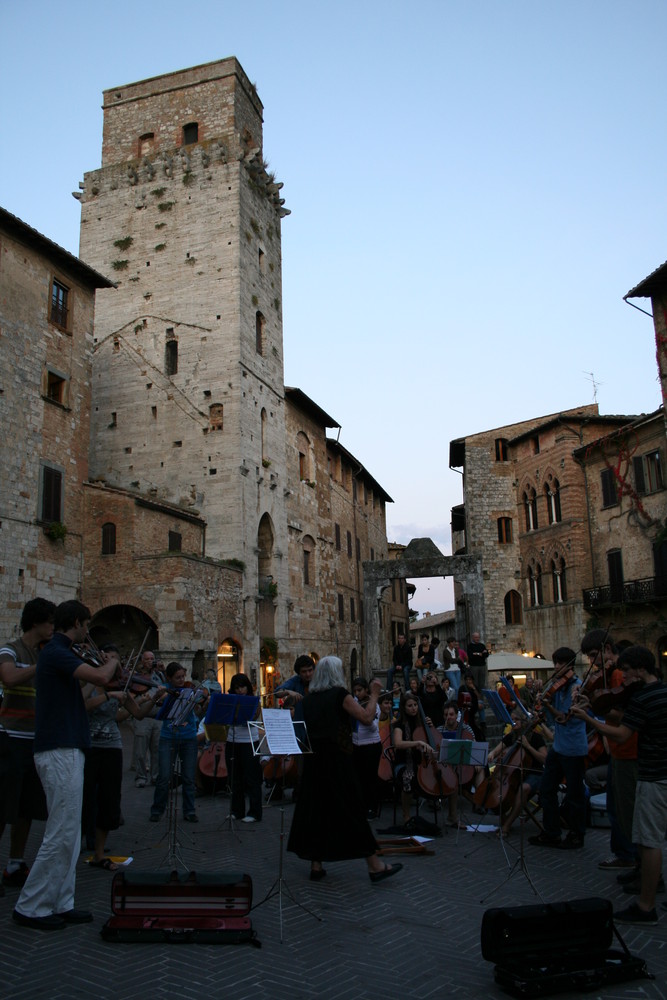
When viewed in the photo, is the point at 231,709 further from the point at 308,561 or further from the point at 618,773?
the point at 308,561

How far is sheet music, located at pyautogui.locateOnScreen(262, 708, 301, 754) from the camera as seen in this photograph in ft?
18.9

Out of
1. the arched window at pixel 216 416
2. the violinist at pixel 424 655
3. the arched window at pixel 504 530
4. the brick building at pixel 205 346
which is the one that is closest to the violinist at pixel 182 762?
the violinist at pixel 424 655

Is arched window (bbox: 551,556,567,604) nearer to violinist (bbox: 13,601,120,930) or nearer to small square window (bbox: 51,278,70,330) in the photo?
small square window (bbox: 51,278,70,330)

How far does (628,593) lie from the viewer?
2834cm

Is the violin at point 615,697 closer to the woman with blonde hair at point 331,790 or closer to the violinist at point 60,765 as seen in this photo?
the woman with blonde hair at point 331,790

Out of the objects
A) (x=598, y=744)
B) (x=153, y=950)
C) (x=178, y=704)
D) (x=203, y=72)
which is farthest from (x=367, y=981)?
(x=203, y=72)

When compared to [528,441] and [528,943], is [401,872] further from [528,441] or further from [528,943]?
[528,441]

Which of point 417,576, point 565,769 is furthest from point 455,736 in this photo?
point 417,576

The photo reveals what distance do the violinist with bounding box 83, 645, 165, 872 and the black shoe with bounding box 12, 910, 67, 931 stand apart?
1.71m

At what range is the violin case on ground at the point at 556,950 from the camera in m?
4.05

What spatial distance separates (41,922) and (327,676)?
2.68m

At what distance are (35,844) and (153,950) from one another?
12.2ft

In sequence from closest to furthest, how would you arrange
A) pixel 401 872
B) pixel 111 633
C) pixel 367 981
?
pixel 367 981 → pixel 401 872 → pixel 111 633

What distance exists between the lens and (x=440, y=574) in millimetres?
29656
